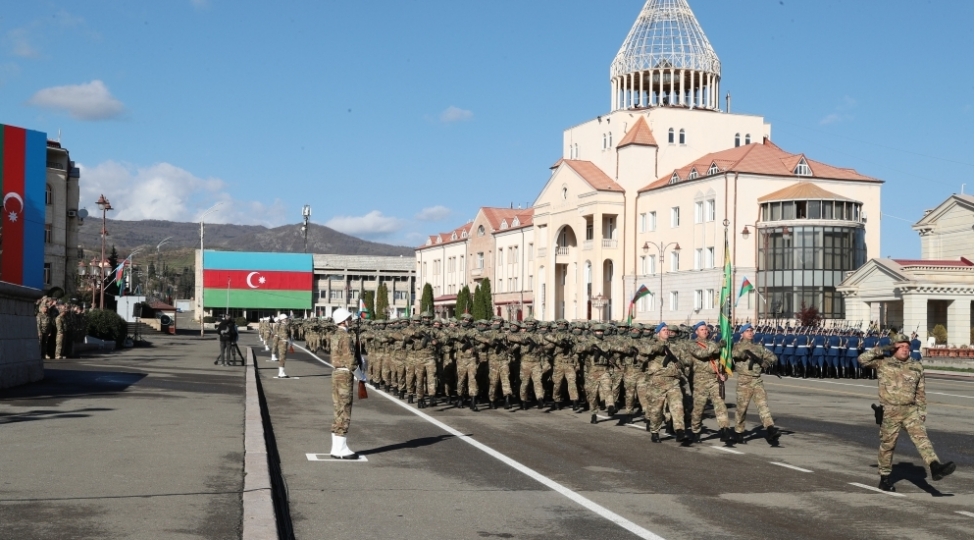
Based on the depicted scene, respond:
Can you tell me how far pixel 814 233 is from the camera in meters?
71.5

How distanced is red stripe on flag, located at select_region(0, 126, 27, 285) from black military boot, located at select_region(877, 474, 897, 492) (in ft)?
217

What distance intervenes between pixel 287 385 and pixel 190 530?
66.4 ft

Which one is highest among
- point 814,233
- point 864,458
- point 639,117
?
point 639,117

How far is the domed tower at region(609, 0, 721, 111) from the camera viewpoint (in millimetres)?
89062

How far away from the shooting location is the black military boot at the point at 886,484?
11898 millimetres

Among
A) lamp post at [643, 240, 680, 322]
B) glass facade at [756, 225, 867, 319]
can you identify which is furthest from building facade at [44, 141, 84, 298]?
glass facade at [756, 225, 867, 319]

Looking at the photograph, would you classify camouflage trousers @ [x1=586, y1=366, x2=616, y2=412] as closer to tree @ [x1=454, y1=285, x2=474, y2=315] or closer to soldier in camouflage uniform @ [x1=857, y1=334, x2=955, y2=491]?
soldier in camouflage uniform @ [x1=857, y1=334, x2=955, y2=491]

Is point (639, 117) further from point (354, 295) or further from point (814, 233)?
point (354, 295)

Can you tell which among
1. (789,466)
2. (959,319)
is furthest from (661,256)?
(789,466)

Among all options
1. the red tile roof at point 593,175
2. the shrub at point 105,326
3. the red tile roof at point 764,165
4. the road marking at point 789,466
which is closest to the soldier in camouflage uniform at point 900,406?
the road marking at point 789,466

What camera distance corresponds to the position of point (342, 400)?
13.2m

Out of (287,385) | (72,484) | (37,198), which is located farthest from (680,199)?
(72,484)

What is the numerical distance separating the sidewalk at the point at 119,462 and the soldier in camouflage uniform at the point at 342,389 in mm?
1127

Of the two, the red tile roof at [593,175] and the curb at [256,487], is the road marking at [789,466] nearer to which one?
the curb at [256,487]
